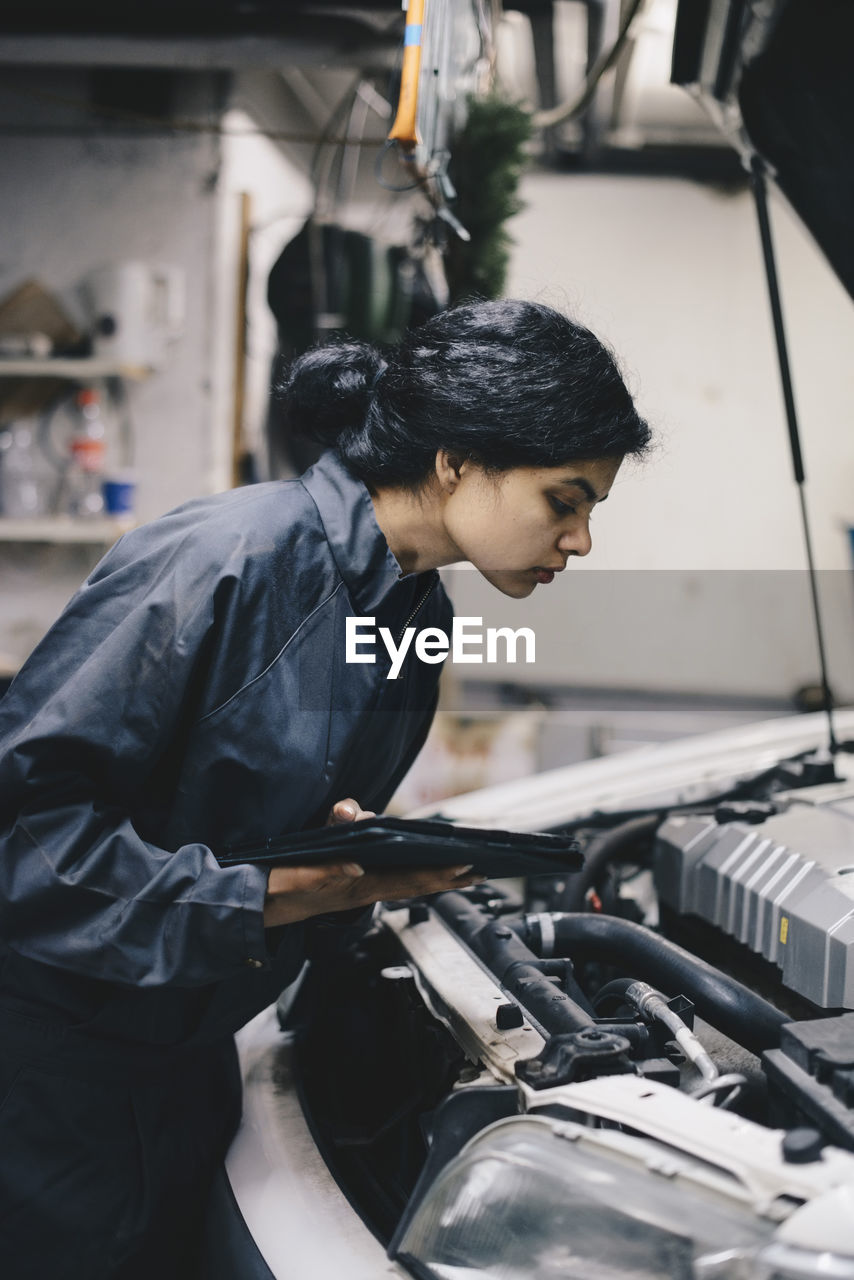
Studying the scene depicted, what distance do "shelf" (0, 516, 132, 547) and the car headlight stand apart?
3516 mm

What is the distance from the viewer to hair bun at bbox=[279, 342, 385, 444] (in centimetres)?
134

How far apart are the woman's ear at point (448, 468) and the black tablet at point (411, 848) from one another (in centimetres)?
43

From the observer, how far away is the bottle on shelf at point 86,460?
409 centimetres

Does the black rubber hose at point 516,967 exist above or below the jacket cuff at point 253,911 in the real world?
below

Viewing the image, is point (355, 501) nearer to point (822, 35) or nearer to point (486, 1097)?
point (486, 1097)

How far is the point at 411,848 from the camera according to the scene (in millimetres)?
990

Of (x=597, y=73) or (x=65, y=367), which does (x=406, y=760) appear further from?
(x=65, y=367)

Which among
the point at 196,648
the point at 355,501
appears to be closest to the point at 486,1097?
the point at 196,648

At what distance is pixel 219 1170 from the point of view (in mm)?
1227

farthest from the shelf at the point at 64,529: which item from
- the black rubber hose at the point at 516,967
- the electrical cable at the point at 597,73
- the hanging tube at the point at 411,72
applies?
the black rubber hose at the point at 516,967

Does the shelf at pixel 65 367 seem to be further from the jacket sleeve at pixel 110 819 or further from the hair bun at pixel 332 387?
the jacket sleeve at pixel 110 819

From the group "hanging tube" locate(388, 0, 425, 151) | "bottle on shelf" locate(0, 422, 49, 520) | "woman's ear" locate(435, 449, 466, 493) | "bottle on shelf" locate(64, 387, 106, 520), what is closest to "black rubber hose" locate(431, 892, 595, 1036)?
"woman's ear" locate(435, 449, 466, 493)

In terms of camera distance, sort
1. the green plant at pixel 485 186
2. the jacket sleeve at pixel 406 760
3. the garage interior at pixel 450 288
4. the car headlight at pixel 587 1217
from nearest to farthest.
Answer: the car headlight at pixel 587 1217 < the jacket sleeve at pixel 406 760 < the green plant at pixel 485 186 < the garage interior at pixel 450 288

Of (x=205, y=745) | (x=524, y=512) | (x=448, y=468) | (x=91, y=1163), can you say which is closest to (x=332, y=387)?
(x=448, y=468)
